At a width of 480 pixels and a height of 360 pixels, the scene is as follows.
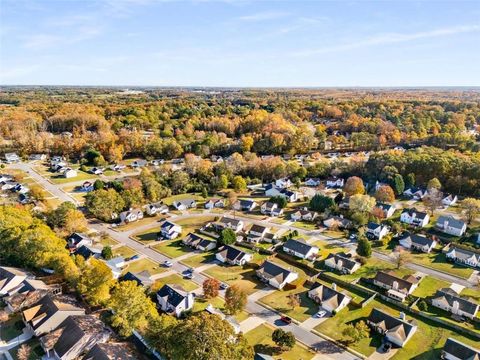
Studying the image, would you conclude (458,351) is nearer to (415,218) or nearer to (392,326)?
(392,326)

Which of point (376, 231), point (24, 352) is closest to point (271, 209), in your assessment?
point (376, 231)

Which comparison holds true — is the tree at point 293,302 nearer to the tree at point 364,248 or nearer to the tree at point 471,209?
the tree at point 364,248

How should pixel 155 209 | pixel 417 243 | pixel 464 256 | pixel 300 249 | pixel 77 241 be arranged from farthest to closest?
pixel 155 209 → pixel 417 243 → pixel 77 241 → pixel 300 249 → pixel 464 256

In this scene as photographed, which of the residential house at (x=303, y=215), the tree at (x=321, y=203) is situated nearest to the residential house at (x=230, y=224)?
the residential house at (x=303, y=215)

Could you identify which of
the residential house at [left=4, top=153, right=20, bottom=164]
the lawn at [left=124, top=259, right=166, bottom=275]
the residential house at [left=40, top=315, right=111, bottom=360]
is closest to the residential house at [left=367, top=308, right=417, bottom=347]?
the residential house at [left=40, top=315, right=111, bottom=360]

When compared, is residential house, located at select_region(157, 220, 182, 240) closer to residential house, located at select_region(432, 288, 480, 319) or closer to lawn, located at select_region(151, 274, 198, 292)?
lawn, located at select_region(151, 274, 198, 292)

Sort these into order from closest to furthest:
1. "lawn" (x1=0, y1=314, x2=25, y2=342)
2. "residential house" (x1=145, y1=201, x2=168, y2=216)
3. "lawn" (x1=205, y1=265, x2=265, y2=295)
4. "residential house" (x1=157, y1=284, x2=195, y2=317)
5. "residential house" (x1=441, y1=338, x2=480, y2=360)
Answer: "residential house" (x1=441, y1=338, x2=480, y2=360) < "lawn" (x1=0, y1=314, x2=25, y2=342) < "residential house" (x1=157, y1=284, x2=195, y2=317) < "lawn" (x1=205, y1=265, x2=265, y2=295) < "residential house" (x1=145, y1=201, x2=168, y2=216)
